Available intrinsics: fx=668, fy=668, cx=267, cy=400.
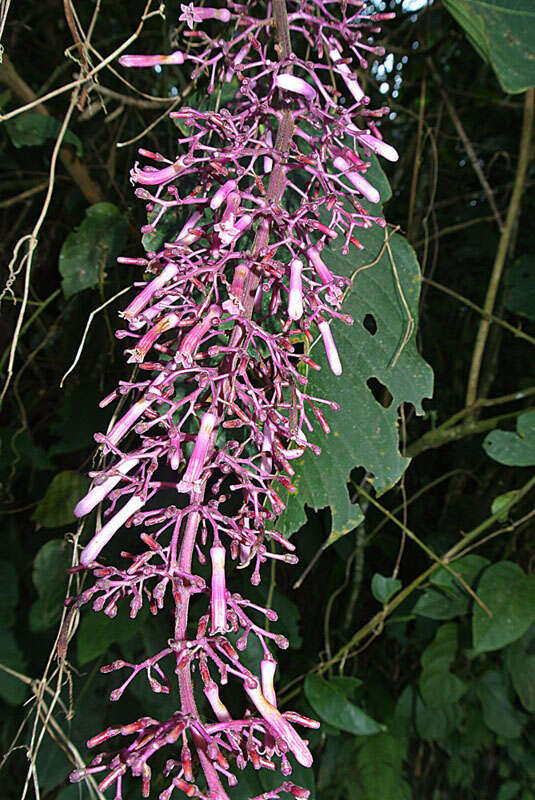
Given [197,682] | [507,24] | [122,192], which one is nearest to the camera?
[197,682]

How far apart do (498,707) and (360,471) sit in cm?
64

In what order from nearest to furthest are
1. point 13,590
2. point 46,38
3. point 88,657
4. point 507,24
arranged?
point 507,24 < point 88,657 < point 13,590 < point 46,38

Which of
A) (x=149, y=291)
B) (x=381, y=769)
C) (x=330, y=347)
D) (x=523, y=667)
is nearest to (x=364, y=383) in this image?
(x=330, y=347)

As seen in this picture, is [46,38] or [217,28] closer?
[217,28]

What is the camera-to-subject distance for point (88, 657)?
38.4 inches

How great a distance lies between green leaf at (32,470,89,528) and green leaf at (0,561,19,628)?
36 cm

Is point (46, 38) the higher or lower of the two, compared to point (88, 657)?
higher

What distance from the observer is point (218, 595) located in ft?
1.36

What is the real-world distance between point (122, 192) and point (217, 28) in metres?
0.31

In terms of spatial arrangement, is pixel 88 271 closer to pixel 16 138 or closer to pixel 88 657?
pixel 16 138

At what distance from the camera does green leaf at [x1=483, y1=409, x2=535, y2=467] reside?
3.04ft

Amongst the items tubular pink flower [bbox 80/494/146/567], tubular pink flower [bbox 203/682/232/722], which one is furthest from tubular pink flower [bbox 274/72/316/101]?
tubular pink flower [bbox 203/682/232/722]

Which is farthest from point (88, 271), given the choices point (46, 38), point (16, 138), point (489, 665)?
point (489, 665)

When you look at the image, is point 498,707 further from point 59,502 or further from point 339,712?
point 59,502
